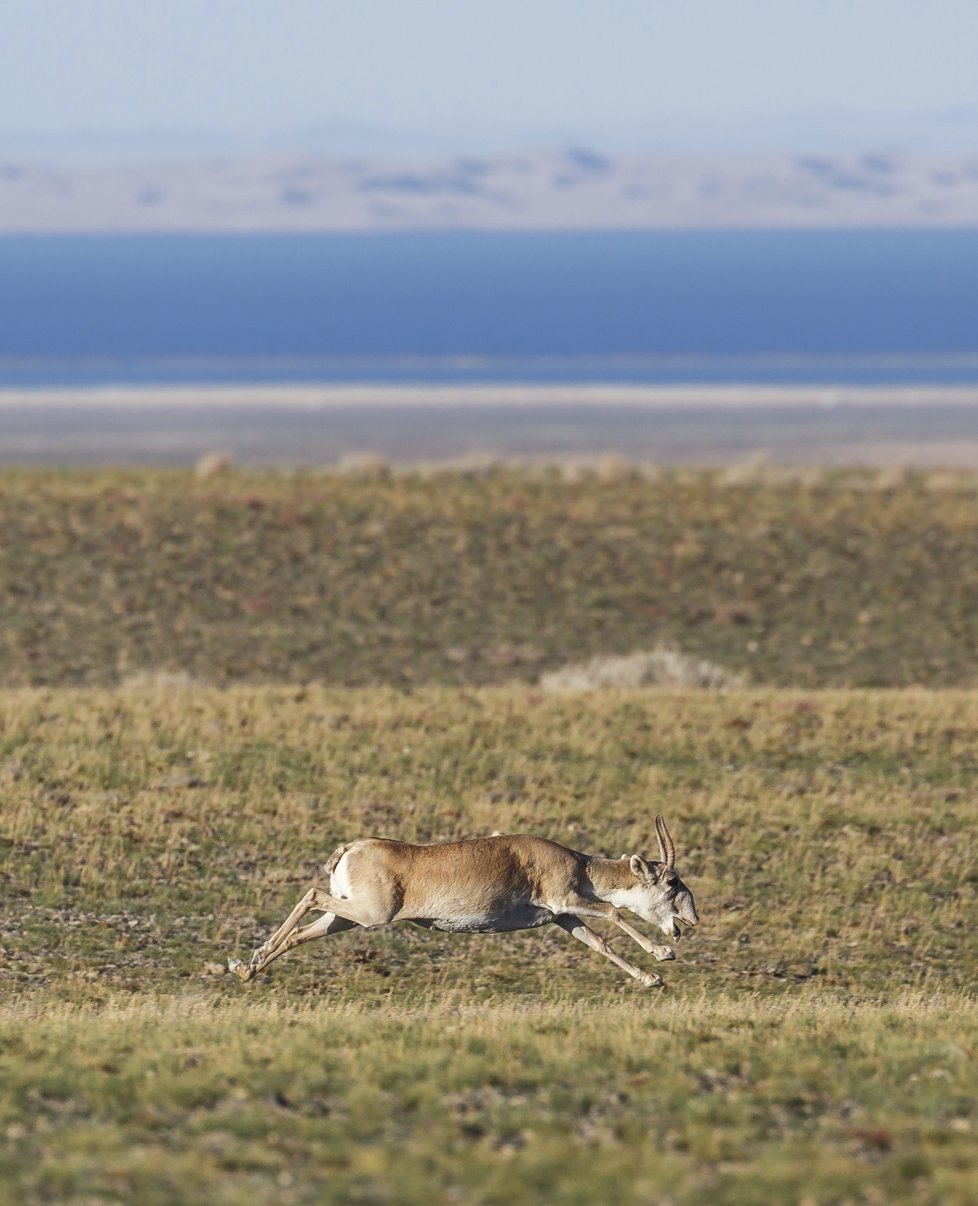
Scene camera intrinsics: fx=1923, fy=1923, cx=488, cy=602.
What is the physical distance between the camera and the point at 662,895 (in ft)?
44.6

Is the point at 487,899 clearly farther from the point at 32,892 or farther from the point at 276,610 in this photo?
the point at 276,610

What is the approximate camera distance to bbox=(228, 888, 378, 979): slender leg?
509 inches

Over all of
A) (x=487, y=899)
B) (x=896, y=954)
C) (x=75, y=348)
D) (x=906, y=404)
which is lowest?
(x=896, y=954)

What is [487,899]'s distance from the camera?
13156mm

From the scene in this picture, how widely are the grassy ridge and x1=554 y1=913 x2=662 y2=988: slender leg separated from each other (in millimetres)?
19421

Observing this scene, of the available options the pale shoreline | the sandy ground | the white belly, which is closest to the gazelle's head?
the white belly

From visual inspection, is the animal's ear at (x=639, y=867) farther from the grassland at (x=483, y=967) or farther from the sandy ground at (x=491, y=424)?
the sandy ground at (x=491, y=424)

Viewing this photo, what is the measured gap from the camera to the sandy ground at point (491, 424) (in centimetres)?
7550

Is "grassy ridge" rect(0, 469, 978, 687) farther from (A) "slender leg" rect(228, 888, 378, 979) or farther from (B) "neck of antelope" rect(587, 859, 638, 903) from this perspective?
(B) "neck of antelope" rect(587, 859, 638, 903)

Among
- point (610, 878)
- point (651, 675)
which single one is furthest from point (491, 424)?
point (610, 878)

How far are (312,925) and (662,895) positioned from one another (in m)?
2.47

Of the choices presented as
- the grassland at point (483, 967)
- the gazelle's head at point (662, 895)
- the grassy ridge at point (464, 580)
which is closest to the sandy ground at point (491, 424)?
the grassy ridge at point (464, 580)

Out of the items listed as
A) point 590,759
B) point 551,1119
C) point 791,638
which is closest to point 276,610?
point 791,638

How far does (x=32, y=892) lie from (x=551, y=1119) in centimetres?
906
